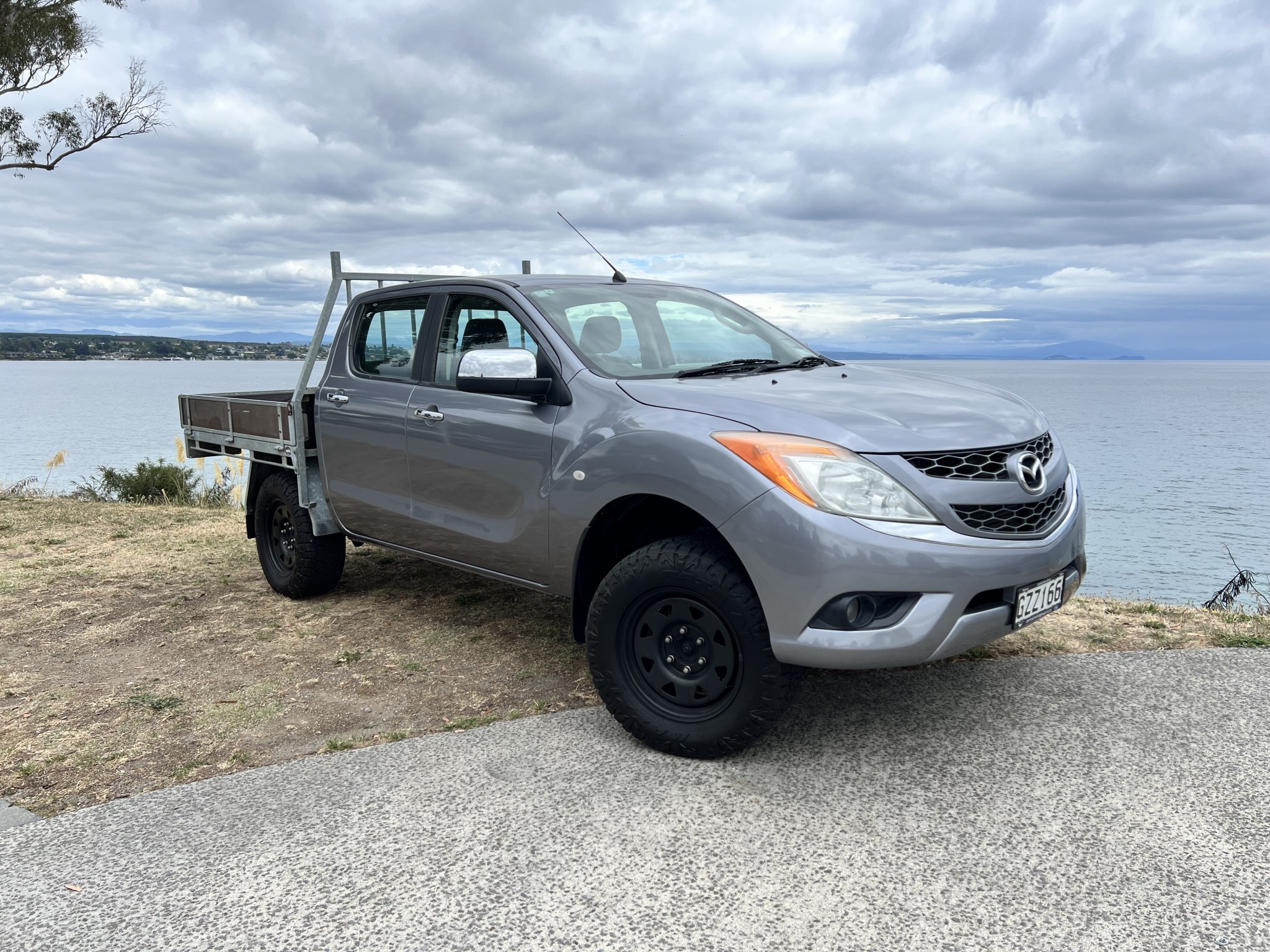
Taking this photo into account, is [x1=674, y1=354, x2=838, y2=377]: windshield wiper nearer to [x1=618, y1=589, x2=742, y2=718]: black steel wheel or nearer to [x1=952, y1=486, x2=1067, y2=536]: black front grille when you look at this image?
[x1=618, y1=589, x2=742, y2=718]: black steel wheel

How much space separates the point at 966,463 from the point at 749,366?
1241mm

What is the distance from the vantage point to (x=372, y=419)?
4.91 metres

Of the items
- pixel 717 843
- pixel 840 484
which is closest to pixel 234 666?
pixel 717 843

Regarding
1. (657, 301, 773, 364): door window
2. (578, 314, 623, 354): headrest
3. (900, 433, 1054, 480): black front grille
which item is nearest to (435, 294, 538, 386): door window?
(578, 314, 623, 354): headrest

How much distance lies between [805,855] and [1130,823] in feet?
3.48

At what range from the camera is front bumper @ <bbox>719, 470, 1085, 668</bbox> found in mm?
2900

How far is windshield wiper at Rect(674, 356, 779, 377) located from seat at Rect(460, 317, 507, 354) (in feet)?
3.20

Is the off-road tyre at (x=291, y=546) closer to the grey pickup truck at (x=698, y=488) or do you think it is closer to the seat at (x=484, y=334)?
the grey pickup truck at (x=698, y=488)

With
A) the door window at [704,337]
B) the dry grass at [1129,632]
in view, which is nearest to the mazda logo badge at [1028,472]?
the door window at [704,337]

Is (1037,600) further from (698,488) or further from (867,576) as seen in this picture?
(698,488)

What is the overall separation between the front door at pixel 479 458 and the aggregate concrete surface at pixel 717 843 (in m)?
0.84

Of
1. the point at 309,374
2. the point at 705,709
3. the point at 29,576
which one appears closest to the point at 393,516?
the point at 309,374

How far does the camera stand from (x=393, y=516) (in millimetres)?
4840

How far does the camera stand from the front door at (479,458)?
3.97 m
